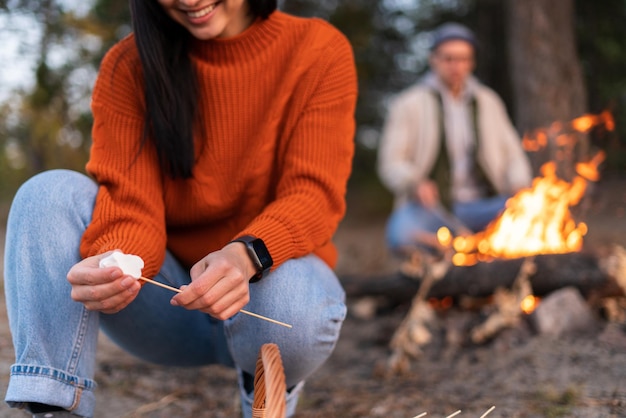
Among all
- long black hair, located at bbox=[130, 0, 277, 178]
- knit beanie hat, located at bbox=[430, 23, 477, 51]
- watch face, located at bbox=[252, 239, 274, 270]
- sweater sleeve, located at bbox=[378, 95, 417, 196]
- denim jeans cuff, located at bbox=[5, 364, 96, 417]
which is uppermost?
long black hair, located at bbox=[130, 0, 277, 178]

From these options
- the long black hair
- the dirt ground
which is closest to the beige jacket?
the dirt ground

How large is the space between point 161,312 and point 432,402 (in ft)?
3.29

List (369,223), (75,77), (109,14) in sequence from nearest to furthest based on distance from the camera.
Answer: (109,14) → (75,77) → (369,223)

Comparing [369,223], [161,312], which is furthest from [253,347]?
[369,223]

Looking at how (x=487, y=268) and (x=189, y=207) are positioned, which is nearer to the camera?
(x=189, y=207)

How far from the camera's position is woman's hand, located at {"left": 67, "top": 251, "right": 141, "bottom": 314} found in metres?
1.37

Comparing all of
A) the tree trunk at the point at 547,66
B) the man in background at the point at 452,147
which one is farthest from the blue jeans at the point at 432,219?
the tree trunk at the point at 547,66

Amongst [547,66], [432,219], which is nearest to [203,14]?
[432,219]

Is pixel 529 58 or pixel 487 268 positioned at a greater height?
pixel 529 58

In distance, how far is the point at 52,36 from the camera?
20.8 feet

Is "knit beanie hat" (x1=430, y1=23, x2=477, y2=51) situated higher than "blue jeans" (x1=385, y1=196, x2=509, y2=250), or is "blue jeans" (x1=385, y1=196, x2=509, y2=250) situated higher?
"knit beanie hat" (x1=430, y1=23, x2=477, y2=51)

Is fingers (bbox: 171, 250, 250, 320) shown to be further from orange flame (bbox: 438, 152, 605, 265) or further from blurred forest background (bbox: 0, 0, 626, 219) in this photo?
blurred forest background (bbox: 0, 0, 626, 219)

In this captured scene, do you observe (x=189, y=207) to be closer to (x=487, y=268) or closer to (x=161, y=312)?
(x=161, y=312)

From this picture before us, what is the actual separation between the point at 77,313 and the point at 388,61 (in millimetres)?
6916
